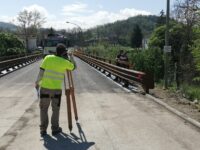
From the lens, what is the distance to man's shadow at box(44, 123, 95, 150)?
8.24 m

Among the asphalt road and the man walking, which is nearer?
the asphalt road

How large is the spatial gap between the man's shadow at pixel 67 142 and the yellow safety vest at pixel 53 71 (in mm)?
1025

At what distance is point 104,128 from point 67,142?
1509 mm

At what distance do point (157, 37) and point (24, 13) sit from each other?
8617cm

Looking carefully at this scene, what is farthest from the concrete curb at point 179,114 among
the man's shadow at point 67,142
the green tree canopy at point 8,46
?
the green tree canopy at point 8,46

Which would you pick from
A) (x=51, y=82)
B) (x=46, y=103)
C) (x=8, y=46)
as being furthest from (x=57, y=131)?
(x=8, y=46)

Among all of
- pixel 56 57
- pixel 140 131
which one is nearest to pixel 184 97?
pixel 140 131

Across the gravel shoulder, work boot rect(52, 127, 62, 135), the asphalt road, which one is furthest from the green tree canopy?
work boot rect(52, 127, 62, 135)

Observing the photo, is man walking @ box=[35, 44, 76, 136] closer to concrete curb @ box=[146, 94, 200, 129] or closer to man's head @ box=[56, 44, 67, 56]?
man's head @ box=[56, 44, 67, 56]

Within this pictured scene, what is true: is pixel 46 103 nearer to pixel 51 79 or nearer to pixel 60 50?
pixel 51 79

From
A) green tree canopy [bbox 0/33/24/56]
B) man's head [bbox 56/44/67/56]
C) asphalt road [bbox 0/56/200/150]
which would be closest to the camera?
asphalt road [bbox 0/56/200/150]

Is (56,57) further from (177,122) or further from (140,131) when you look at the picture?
(177,122)

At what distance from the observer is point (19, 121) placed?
1100cm

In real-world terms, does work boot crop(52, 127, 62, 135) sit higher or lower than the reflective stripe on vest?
lower
